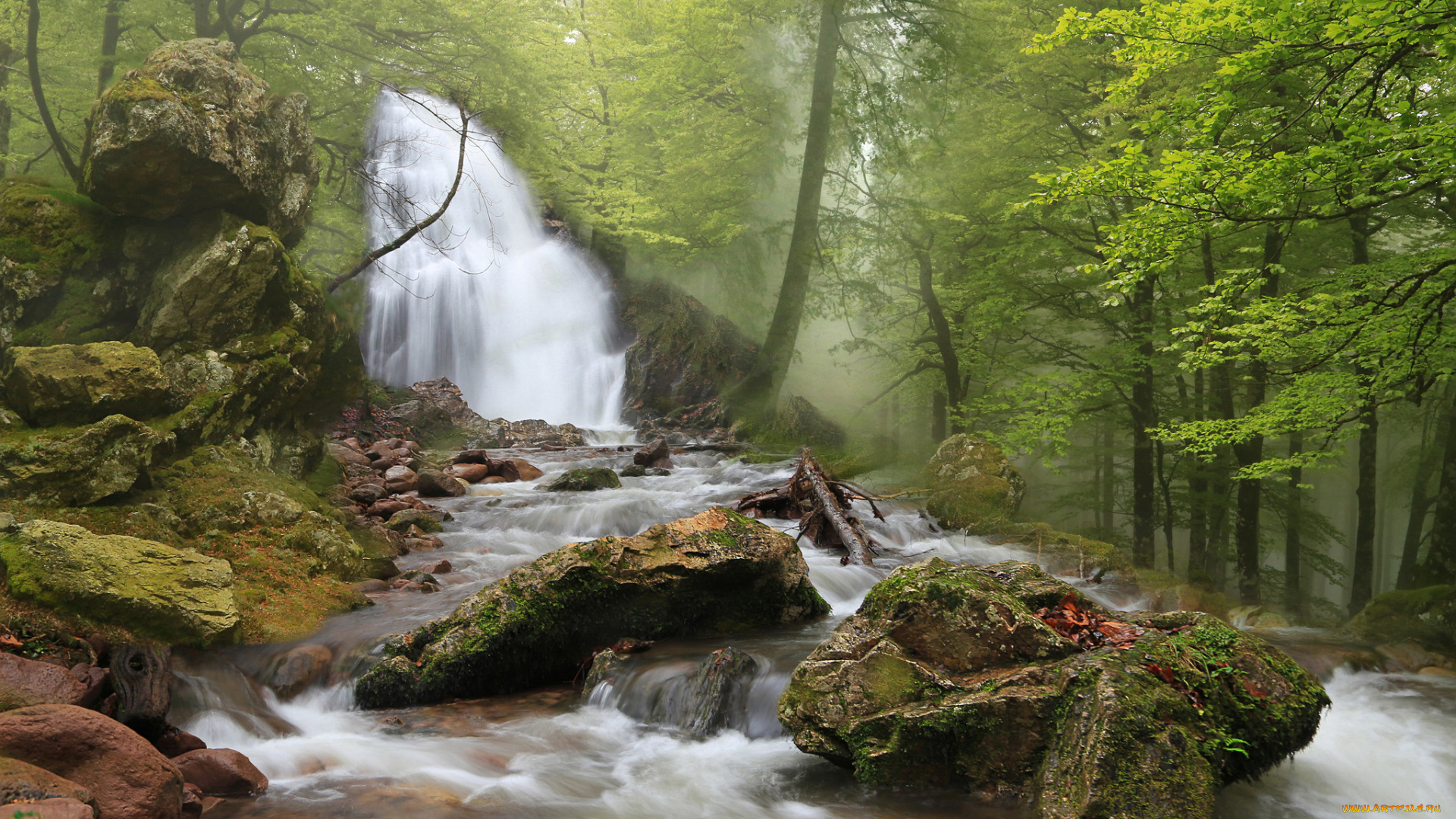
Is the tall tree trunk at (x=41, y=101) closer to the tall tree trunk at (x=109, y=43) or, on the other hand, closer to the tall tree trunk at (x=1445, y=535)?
the tall tree trunk at (x=109, y=43)

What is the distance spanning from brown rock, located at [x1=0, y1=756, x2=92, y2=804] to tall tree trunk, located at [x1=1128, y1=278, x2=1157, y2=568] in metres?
11.5

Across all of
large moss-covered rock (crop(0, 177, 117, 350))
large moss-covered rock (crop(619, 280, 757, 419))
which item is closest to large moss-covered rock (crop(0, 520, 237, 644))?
large moss-covered rock (crop(0, 177, 117, 350))

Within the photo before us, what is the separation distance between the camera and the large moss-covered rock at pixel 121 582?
4.04 meters

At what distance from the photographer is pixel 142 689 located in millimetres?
3529

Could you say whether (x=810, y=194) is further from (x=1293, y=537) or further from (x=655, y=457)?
(x=1293, y=537)

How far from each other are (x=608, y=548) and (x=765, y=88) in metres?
14.9

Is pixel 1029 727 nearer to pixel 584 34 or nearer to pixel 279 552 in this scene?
pixel 279 552

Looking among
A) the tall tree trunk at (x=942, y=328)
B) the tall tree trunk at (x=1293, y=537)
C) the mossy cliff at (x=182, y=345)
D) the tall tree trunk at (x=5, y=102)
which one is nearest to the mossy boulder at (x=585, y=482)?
the mossy cliff at (x=182, y=345)

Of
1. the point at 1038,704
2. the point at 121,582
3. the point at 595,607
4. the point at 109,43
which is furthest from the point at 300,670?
the point at 109,43

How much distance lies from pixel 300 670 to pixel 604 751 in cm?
223

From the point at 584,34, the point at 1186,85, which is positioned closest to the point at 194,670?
the point at 1186,85

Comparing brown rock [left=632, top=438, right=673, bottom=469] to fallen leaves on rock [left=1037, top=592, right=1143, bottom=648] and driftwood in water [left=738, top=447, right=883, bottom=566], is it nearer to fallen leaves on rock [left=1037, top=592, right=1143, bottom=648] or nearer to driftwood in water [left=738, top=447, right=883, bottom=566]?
driftwood in water [left=738, top=447, right=883, bottom=566]

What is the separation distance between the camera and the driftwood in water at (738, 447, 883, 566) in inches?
311

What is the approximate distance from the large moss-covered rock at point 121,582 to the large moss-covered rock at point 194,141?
4056mm
